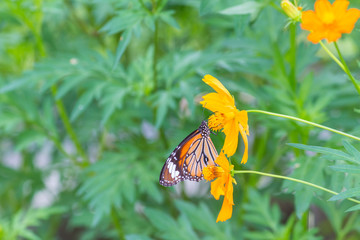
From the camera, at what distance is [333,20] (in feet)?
2.19

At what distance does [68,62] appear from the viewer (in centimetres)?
136

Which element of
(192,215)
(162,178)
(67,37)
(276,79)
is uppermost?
(67,37)

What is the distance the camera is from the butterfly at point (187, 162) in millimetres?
964

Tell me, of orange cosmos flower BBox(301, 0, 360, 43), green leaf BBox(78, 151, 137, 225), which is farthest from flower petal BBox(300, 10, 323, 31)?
green leaf BBox(78, 151, 137, 225)

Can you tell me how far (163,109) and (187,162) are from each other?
0.24 meters

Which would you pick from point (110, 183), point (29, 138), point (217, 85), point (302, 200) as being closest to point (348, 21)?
Result: point (217, 85)

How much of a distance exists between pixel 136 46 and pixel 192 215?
111 cm

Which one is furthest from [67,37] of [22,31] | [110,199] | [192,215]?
[192,215]

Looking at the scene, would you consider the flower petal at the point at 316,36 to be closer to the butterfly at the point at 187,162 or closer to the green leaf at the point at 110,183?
the butterfly at the point at 187,162

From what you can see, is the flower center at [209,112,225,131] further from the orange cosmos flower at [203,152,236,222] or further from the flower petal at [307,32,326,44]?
the flower petal at [307,32,326,44]

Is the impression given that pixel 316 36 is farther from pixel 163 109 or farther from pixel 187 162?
pixel 163 109

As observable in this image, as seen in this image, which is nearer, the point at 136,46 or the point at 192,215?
the point at 192,215

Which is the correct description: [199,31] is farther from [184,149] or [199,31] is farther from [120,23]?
[184,149]

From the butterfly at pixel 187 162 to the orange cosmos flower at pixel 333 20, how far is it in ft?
1.20
